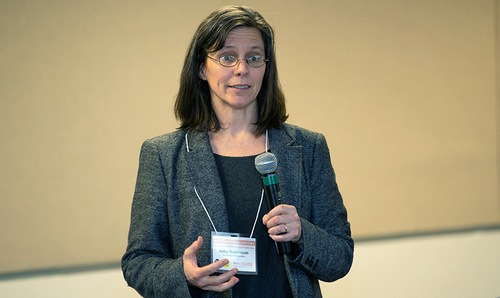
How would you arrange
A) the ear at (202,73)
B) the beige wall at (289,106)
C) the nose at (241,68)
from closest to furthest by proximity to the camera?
the nose at (241,68), the ear at (202,73), the beige wall at (289,106)

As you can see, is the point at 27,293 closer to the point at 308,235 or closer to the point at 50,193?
the point at 50,193

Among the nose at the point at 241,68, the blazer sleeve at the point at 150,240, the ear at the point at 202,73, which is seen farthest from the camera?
the ear at the point at 202,73

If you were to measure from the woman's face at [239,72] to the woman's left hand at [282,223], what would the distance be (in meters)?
0.42

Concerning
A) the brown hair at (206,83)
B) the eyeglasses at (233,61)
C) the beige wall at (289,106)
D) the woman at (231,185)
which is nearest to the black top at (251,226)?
the woman at (231,185)

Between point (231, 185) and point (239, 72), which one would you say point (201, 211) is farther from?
point (239, 72)

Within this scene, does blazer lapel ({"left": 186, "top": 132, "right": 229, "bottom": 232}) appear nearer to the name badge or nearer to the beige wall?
the name badge

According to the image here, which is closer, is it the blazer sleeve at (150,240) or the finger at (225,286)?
the finger at (225,286)

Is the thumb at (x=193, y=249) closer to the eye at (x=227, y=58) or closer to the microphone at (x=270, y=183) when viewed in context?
the microphone at (x=270, y=183)

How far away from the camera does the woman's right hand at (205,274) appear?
1.77 metres

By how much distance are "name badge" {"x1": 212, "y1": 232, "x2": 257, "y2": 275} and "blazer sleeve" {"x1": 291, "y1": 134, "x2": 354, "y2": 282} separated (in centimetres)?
12

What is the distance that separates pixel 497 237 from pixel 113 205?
288cm

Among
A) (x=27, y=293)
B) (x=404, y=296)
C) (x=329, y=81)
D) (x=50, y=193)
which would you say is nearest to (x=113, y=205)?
(x=50, y=193)

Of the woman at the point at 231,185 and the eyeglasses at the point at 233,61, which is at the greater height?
the eyeglasses at the point at 233,61

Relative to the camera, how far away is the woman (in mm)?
1948
